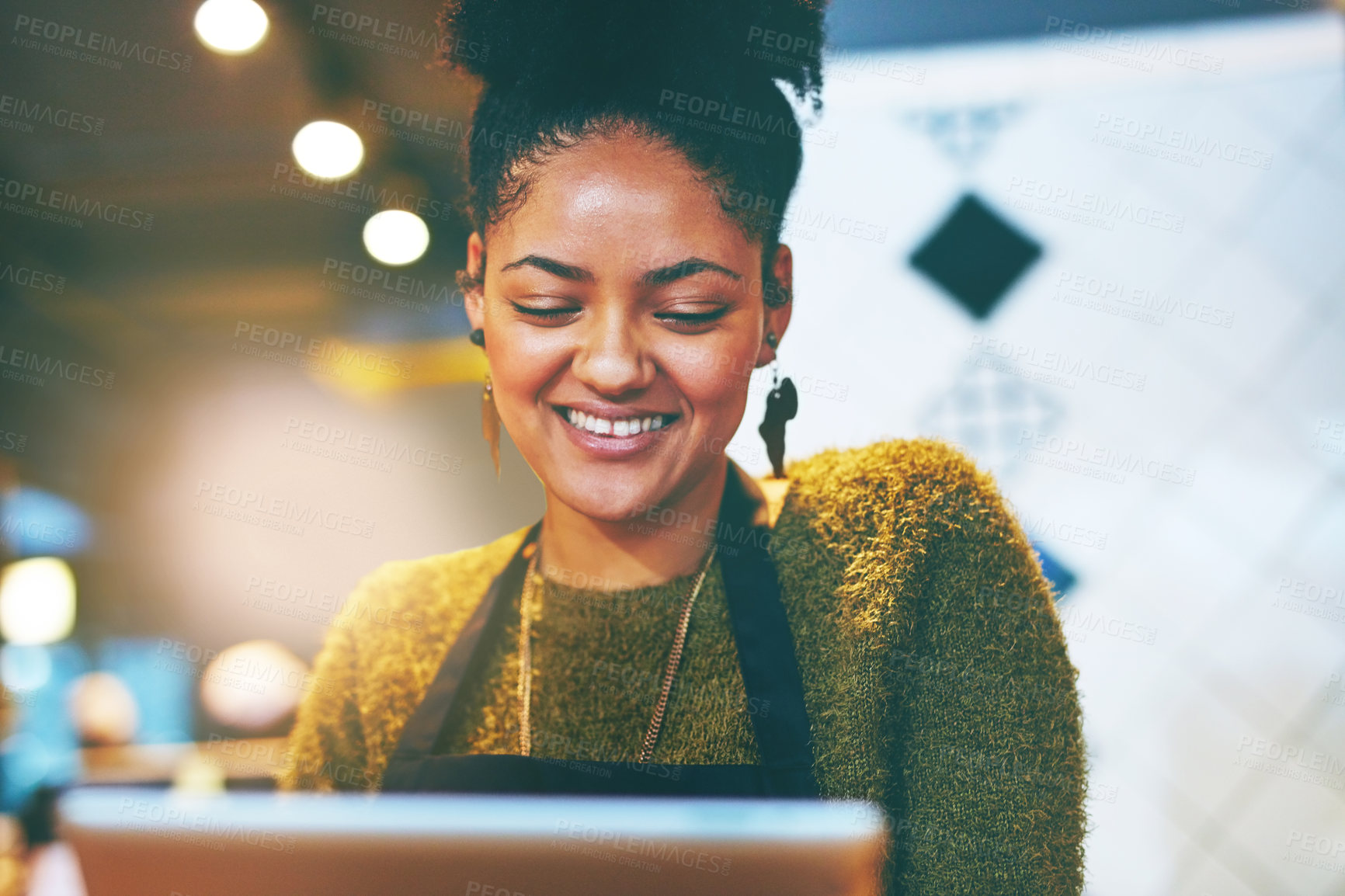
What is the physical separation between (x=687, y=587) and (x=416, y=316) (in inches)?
27.3

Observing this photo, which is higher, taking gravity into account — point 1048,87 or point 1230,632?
point 1048,87

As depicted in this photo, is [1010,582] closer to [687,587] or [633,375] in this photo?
[687,587]

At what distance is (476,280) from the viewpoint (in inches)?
49.4

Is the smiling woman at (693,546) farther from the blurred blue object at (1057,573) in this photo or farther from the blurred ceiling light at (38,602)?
the blurred ceiling light at (38,602)

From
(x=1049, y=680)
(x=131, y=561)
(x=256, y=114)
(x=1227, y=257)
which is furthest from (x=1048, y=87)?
(x=131, y=561)

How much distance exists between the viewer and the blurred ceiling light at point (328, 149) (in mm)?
1380

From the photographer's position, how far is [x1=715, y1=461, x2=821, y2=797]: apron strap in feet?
3.54

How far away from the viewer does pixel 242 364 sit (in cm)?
142

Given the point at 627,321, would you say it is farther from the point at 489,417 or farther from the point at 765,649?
the point at 765,649

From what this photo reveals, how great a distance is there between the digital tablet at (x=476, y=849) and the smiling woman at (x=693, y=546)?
0.06m

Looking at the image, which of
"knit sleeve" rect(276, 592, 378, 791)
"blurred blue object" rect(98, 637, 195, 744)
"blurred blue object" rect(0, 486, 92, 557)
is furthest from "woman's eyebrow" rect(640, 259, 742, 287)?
"blurred blue object" rect(0, 486, 92, 557)

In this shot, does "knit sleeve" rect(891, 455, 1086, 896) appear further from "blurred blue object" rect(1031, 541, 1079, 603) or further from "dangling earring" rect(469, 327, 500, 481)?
"dangling earring" rect(469, 327, 500, 481)

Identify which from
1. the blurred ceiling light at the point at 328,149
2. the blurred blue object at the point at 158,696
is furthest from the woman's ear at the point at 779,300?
the blurred blue object at the point at 158,696

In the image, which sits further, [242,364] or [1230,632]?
[242,364]
